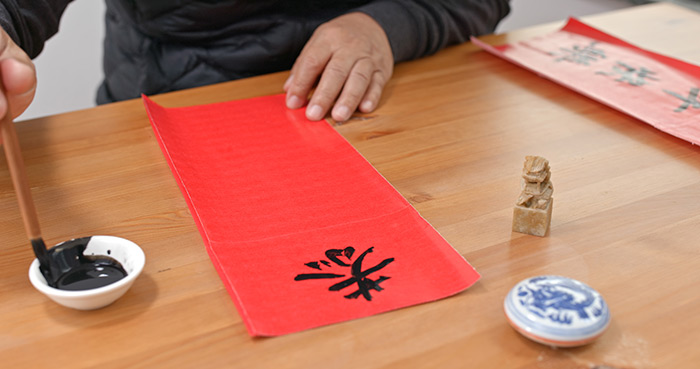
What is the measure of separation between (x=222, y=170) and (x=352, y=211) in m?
0.20

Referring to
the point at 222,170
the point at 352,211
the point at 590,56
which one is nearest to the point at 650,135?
the point at 590,56

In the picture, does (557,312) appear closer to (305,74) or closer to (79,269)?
(79,269)

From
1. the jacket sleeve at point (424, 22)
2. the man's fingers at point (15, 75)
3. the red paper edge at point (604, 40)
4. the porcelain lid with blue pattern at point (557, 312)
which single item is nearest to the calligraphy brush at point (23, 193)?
the man's fingers at point (15, 75)

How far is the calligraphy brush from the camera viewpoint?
599 mm

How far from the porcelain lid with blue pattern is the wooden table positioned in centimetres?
2

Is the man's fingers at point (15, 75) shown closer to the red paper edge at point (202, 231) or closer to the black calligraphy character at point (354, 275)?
the red paper edge at point (202, 231)

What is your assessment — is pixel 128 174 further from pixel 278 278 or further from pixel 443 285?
pixel 443 285

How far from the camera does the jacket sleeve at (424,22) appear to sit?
1.19 m

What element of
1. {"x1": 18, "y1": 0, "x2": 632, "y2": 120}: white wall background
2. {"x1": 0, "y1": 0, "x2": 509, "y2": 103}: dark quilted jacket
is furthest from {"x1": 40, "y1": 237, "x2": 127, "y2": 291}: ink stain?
{"x1": 18, "y1": 0, "x2": 632, "y2": 120}: white wall background

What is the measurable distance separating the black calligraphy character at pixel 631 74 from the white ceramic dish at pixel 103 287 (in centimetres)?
83

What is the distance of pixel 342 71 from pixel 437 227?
1.41 feet

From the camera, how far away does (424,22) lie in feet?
4.02

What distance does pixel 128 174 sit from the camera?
0.84 m

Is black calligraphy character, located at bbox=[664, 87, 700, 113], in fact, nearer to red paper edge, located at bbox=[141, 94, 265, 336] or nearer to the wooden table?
the wooden table
